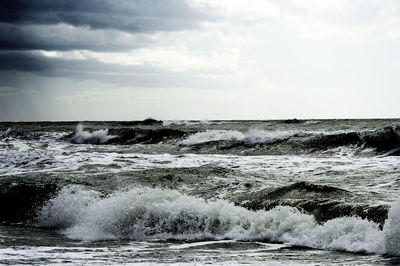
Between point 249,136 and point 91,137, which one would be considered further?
point 91,137

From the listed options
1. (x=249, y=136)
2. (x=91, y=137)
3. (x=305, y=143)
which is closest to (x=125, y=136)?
(x=91, y=137)

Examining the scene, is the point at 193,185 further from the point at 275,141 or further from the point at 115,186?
the point at 275,141

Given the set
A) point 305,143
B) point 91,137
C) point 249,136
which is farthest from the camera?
point 91,137

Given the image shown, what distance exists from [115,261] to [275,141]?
1758cm

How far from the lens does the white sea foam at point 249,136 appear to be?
77.6 feet

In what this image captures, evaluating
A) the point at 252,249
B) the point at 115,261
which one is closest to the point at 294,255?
the point at 252,249

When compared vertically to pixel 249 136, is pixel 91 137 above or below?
below

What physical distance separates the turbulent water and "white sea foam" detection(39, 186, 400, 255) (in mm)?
19

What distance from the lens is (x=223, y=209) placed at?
9000 millimetres

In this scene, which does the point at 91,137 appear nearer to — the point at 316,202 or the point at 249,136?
the point at 249,136

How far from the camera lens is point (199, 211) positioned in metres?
9.19

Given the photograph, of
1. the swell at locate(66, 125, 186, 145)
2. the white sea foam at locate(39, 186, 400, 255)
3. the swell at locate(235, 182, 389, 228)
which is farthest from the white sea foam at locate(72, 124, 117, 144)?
the swell at locate(235, 182, 389, 228)

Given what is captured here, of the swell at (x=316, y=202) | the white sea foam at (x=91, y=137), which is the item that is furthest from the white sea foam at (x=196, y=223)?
the white sea foam at (x=91, y=137)

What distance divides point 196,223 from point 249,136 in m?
15.2
